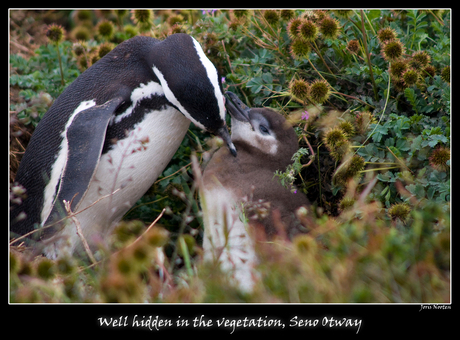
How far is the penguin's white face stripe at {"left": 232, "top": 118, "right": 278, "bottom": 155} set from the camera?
99.7 inches

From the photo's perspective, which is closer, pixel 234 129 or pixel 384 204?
pixel 384 204

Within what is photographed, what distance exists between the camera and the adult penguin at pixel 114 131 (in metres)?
2.13

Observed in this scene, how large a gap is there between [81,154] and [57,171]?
23cm

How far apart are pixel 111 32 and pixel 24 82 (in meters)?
0.67

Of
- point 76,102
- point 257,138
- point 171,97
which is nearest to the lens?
point 171,97

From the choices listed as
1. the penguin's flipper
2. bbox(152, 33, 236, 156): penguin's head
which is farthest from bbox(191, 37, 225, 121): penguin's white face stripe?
the penguin's flipper

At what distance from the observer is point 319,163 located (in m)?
2.56

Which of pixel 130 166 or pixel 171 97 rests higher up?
pixel 171 97

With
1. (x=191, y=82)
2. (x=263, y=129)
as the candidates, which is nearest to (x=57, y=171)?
(x=191, y=82)

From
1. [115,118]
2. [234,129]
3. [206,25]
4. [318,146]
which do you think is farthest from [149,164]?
[206,25]

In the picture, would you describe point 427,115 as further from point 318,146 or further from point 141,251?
point 141,251

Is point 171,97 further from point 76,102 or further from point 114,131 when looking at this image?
point 76,102

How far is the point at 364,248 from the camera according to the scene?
56.4 inches

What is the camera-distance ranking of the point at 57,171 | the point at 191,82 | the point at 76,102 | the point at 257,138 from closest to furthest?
the point at 191,82 → the point at 57,171 → the point at 76,102 → the point at 257,138
